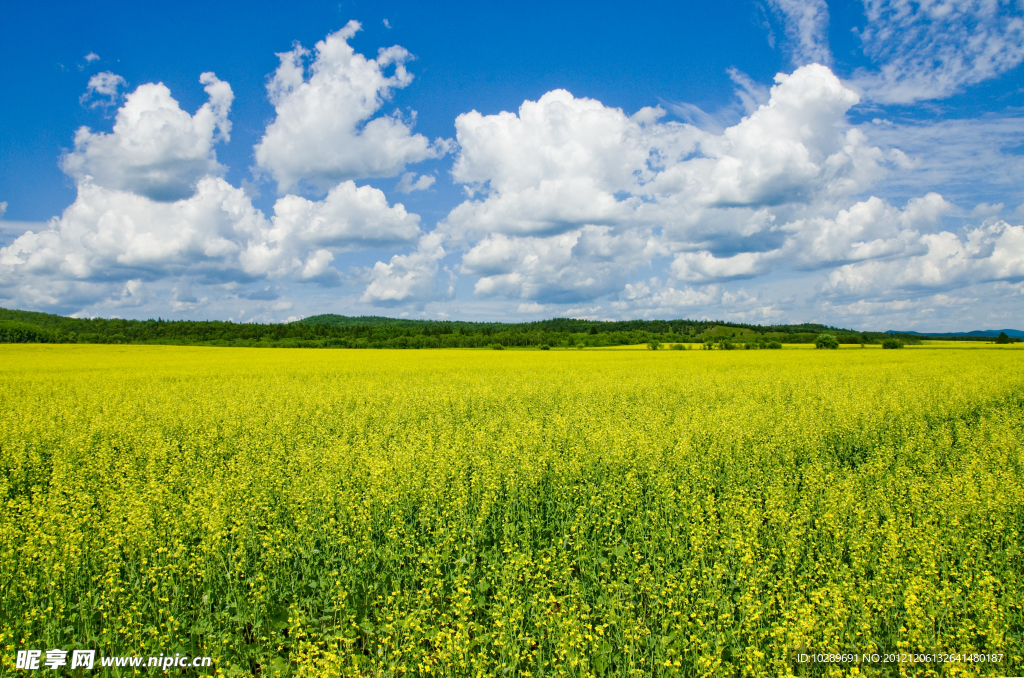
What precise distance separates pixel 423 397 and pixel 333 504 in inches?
415

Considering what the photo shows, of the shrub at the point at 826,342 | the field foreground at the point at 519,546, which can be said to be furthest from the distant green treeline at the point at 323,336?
the field foreground at the point at 519,546

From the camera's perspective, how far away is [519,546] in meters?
6.64

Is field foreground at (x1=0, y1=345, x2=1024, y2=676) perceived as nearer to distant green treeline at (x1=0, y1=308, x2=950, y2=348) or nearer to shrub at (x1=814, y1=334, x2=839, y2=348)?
shrub at (x1=814, y1=334, x2=839, y2=348)

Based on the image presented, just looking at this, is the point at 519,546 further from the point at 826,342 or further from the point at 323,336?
the point at 323,336

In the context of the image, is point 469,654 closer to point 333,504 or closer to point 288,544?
point 288,544

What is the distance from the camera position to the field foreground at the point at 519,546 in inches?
177


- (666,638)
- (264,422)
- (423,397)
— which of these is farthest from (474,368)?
(666,638)

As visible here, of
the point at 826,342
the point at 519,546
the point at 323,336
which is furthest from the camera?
the point at 323,336

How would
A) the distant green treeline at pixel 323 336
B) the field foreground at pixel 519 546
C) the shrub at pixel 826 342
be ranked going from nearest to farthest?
the field foreground at pixel 519 546 → the shrub at pixel 826 342 → the distant green treeline at pixel 323 336

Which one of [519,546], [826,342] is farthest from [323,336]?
[519,546]

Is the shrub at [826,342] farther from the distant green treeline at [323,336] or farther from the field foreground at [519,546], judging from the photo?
the field foreground at [519,546]

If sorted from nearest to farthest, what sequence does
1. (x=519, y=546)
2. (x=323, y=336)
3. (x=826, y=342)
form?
(x=519, y=546)
(x=826, y=342)
(x=323, y=336)

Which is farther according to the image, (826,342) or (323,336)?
(323,336)

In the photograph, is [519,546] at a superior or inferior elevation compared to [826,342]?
inferior
